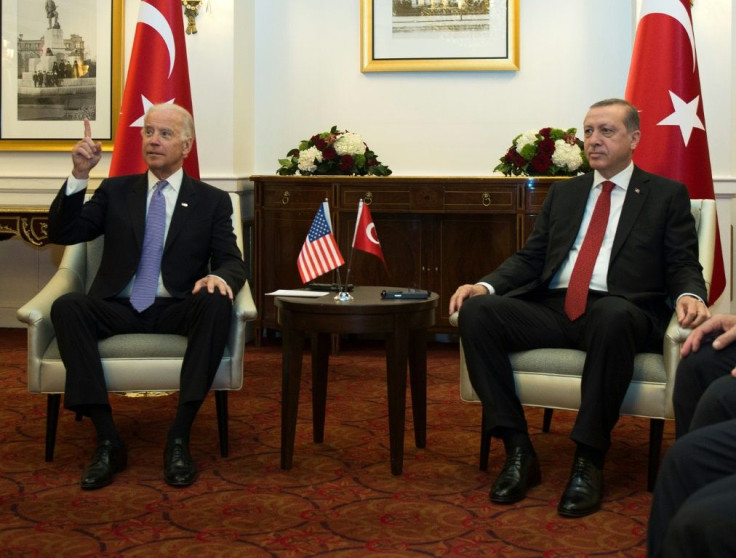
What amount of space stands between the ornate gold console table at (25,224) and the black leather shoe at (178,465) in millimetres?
3148

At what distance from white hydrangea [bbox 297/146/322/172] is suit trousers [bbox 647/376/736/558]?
3974 mm

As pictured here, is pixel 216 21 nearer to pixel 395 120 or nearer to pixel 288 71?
pixel 288 71

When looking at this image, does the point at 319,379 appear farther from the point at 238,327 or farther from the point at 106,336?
the point at 106,336

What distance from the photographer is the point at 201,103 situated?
6.64 m

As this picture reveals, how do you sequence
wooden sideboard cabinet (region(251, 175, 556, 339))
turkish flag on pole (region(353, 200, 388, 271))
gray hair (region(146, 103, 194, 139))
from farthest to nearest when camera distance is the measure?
wooden sideboard cabinet (region(251, 175, 556, 339))
gray hair (region(146, 103, 194, 139))
turkish flag on pole (region(353, 200, 388, 271))

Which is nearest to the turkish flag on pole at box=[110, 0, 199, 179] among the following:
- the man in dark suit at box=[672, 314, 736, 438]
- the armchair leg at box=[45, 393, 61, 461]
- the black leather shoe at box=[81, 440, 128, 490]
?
the armchair leg at box=[45, 393, 61, 461]

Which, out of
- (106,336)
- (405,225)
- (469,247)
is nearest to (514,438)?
(106,336)

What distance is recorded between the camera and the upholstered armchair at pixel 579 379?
10.8 ft

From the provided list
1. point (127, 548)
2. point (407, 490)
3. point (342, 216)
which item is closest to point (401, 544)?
point (407, 490)

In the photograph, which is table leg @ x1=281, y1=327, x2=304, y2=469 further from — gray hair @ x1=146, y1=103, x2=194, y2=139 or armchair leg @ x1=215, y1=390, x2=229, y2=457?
gray hair @ x1=146, y1=103, x2=194, y2=139

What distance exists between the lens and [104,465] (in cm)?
355

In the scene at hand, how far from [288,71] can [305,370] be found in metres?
2.29

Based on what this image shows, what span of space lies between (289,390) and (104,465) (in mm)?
714

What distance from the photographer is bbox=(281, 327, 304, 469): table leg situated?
12.2ft
